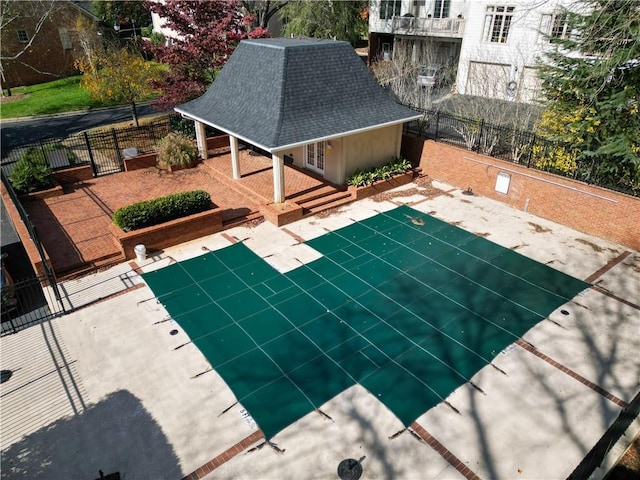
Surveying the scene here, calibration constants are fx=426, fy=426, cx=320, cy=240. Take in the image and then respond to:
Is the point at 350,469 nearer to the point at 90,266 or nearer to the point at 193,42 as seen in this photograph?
the point at 90,266

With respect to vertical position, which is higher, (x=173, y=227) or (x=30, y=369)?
(x=173, y=227)

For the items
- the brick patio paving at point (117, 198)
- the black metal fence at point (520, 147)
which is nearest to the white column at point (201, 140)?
the brick patio paving at point (117, 198)

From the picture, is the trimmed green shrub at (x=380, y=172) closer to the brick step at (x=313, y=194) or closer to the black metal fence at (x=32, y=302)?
the brick step at (x=313, y=194)

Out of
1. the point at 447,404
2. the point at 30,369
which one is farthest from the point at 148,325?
the point at 447,404

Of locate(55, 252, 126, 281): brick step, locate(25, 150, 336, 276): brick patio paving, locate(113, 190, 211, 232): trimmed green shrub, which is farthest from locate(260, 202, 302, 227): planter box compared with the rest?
locate(55, 252, 126, 281): brick step

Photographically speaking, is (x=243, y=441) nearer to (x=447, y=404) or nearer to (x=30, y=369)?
(x=447, y=404)
